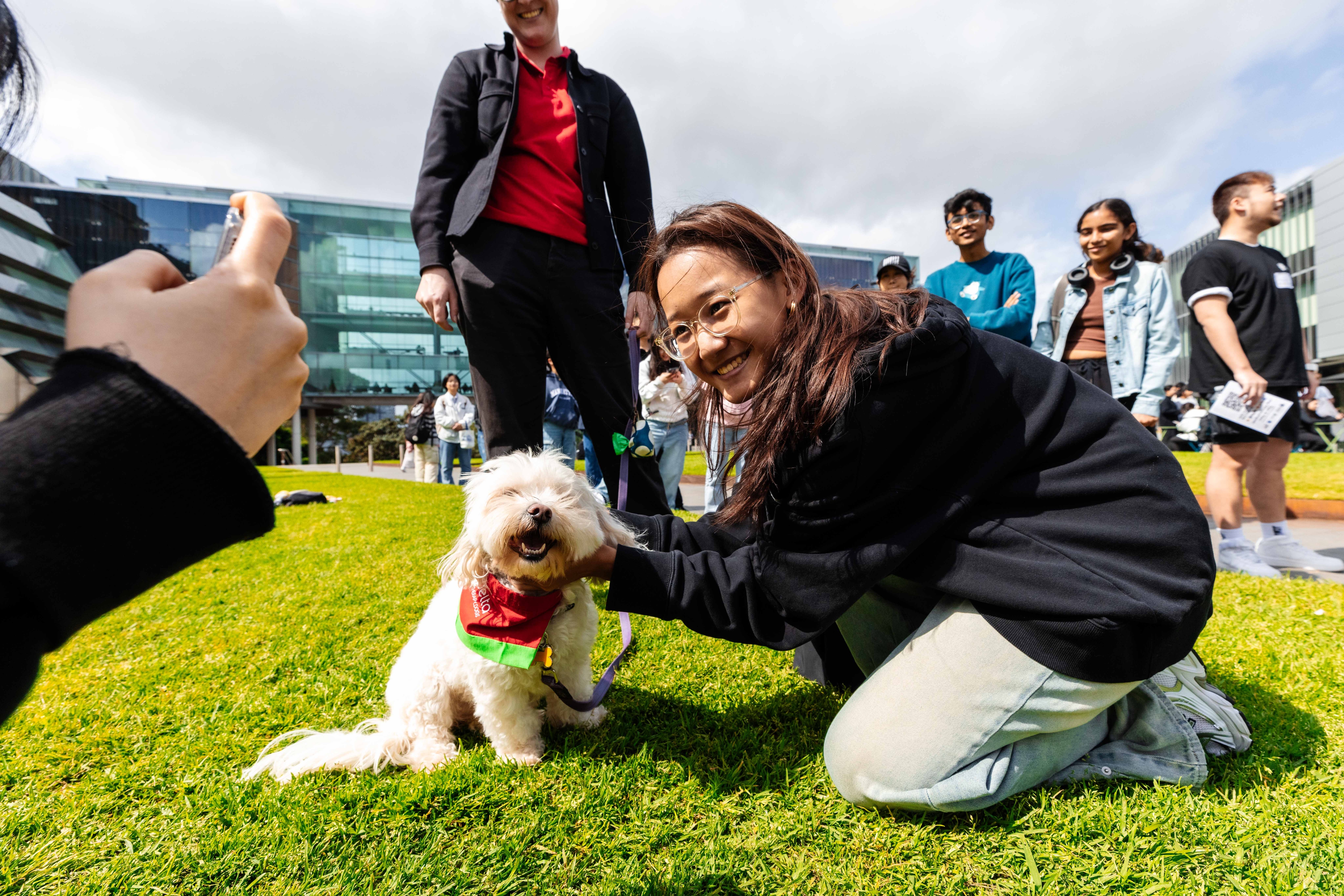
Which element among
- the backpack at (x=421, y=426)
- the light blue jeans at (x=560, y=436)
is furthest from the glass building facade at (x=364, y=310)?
the light blue jeans at (x=560, y=436)

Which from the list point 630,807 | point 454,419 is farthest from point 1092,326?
point 454,419

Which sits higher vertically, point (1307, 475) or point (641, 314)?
point (641, 314)

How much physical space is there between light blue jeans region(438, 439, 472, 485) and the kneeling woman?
481 inches

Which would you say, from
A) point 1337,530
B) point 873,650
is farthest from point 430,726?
point 1337,530

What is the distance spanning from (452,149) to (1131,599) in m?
3.03

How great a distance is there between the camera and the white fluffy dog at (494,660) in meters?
2.16

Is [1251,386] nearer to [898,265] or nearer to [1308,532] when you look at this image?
[898,265]

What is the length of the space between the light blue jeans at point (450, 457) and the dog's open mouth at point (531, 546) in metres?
11.8

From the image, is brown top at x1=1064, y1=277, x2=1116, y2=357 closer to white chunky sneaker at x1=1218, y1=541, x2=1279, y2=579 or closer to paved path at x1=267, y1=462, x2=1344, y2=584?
paved path at x1=267, y1=462, x2=1344, y2=584

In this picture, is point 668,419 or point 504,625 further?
point 668,419

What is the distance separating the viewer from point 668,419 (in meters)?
7.52

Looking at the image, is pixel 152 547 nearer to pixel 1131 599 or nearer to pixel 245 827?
pixel 245 827

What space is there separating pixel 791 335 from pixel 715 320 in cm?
28

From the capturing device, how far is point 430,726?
2303 millimetres
